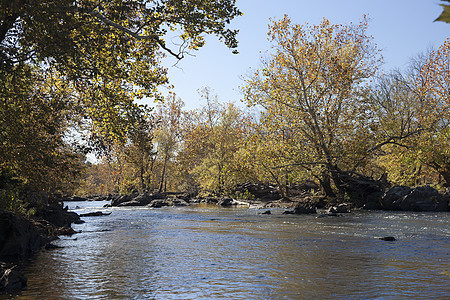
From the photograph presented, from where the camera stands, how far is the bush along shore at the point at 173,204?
1285 centimetres

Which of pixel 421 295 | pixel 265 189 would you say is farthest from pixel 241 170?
pixel 421 295

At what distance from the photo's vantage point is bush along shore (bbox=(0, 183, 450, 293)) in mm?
12852

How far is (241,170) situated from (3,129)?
33.3 meters

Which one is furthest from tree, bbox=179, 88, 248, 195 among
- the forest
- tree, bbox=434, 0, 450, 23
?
tree, bbox=434, 0, 450, 23

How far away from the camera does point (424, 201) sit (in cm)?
3141

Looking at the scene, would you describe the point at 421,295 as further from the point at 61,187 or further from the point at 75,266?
the point at 61,187

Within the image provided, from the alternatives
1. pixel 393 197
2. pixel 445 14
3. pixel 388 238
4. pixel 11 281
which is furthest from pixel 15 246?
pixel 393 197

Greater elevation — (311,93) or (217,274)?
(311,93)

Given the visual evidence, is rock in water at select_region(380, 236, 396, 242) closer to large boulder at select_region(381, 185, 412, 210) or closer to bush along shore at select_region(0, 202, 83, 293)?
bush along shore at select_region(0, 202, 83, 293)

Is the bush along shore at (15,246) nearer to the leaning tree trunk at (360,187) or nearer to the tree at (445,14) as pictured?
the tree at (445,14)

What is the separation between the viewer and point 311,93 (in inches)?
1356

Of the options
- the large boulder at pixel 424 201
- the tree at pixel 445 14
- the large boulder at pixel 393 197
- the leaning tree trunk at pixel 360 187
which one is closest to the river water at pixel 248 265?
the tree at pixel 445 14

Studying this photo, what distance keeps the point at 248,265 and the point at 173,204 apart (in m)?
34.7

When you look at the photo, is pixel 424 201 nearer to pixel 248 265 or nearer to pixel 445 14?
pixel 248 265
